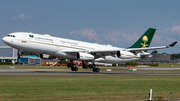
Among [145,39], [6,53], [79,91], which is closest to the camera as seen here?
[79,91]

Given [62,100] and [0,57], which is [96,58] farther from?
[0,57]

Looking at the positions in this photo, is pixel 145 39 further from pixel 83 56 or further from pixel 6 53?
pixel 6 53

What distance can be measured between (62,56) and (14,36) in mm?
11266

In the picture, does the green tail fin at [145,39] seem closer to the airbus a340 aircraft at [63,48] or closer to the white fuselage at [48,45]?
the airbus a340 aircraft at [63,48]

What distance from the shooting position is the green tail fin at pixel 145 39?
6550 centimetres

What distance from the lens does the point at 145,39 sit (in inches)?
2581

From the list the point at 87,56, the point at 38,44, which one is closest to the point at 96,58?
the point at 87,56

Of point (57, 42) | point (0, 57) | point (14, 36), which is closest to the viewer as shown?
point (14, 36)

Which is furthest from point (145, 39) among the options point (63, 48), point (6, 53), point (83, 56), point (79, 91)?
point (6, 53)

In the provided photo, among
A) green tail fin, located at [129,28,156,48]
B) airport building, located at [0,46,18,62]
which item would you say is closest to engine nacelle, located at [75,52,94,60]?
green tail fin, located at [129,28,156,48]

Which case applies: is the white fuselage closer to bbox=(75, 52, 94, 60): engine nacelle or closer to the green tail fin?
bbox=(75, 52, 94, 60): engine nacelle

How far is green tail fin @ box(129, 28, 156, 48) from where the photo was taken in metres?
65.5

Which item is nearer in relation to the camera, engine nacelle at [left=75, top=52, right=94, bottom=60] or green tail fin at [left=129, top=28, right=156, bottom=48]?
engine nacelle at [left=75, top=52, right=94, bottom=60]

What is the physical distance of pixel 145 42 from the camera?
65.5 meters
